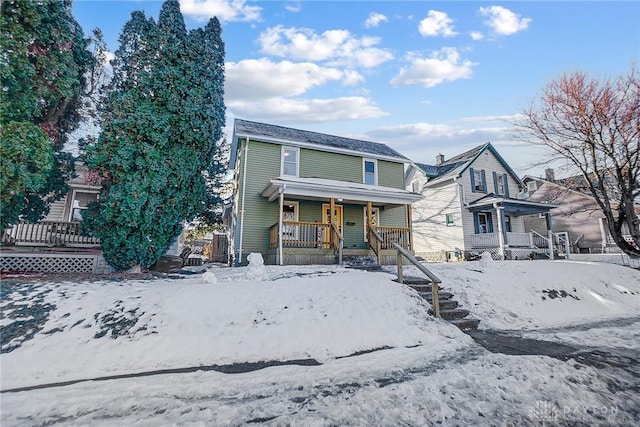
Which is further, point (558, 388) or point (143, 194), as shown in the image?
point (143, 194)

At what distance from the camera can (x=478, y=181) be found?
20.4 meters

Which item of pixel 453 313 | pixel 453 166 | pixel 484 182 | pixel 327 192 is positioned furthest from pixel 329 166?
pixel 484 182

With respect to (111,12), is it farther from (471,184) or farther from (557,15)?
(471,184)

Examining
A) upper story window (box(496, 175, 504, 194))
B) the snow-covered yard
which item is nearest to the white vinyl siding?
upper story window (box(496, 175, 504, 194))

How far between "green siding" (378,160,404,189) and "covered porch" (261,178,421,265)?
177 cm

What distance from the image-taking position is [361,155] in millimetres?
15344

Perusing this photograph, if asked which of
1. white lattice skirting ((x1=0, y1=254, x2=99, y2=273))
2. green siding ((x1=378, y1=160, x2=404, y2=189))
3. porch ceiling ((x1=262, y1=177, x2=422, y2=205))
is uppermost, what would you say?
green siding ((x1=378, y1=160, x2=404, y2=189))

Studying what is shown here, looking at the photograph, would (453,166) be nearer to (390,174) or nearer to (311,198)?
(390,174)

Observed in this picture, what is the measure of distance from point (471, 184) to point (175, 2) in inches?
775

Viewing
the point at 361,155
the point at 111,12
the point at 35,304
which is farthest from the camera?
the point at 361,155

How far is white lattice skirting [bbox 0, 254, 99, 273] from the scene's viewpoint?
8984 mm

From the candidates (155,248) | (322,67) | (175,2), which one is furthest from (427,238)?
(175,2)

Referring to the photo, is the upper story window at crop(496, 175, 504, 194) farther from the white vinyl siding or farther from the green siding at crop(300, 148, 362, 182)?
the green siding at crop(300, 148, 362, 182)

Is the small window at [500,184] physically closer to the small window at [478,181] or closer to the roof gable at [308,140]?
the small window at [478,181]
